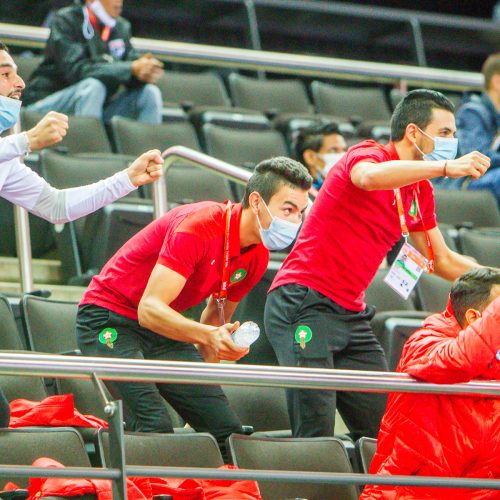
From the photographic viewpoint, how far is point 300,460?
3.41m

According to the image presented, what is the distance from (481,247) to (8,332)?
2277 mm

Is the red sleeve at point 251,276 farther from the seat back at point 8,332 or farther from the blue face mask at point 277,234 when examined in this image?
the seat back at point 8,332

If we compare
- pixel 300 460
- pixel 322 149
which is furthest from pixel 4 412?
pixel 322 149

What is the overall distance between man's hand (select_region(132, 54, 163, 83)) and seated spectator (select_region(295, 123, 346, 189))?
1036mm

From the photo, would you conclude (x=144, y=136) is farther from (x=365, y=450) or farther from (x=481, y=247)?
(x=365, y=450)

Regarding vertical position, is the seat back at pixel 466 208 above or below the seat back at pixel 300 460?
above

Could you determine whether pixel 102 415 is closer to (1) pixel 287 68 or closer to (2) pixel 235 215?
(2) pixel 235 215

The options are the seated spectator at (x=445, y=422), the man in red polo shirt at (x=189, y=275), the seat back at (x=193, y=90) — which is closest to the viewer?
the seated spectator at (x=445, y=422)

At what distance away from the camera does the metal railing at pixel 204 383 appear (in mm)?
2637

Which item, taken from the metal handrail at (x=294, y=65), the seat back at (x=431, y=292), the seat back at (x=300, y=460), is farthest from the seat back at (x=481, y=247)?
the metal handrail at (x=294, y=65)

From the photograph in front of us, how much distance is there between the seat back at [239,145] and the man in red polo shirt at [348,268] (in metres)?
2.27

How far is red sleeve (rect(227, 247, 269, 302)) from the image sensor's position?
3.61 metres

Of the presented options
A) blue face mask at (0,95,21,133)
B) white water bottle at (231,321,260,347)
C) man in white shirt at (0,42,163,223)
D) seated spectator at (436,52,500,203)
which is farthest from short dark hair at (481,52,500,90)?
white water bottle at (231,321,260,347)

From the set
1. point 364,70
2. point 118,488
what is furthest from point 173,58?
point 118,488
